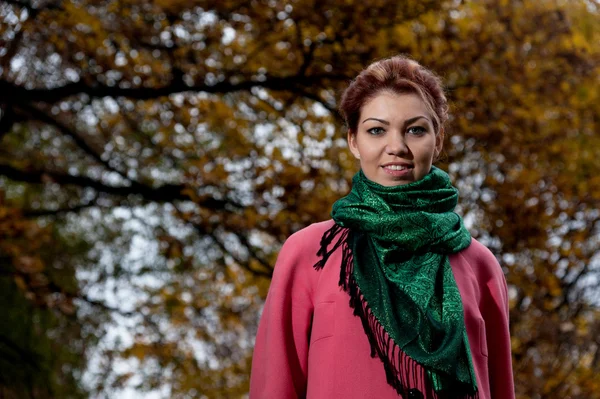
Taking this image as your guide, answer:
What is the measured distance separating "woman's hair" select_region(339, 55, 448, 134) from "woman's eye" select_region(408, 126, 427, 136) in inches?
2.5

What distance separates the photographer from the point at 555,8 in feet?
23.7

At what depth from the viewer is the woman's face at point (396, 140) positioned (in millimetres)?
2414

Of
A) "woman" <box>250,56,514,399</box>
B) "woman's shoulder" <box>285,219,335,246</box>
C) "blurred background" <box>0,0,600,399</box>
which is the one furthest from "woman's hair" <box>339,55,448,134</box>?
"blurred background" <box>0,0,600,399</box>

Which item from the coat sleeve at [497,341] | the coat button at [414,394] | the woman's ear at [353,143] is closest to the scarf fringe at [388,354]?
the coat button at [414,394]

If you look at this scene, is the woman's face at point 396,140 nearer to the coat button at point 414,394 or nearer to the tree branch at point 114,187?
the coat button at point 414,394

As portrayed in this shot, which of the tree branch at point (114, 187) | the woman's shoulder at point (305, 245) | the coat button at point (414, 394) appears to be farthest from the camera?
the tree branch at point (114, 187)

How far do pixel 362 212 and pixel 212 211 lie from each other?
4.59 meters

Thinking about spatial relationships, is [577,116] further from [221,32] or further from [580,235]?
[221,32]

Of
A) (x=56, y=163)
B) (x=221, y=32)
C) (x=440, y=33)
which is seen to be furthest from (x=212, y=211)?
(x=56, y=163)

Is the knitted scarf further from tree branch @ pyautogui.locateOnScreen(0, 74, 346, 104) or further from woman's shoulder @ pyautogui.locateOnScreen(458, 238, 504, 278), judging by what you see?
tree branch @ pyautogui.locateOnScreen(0, 74, 346, 104)

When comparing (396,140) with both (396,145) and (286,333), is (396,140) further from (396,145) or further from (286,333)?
(286,333)

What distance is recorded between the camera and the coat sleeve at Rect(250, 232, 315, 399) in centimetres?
236

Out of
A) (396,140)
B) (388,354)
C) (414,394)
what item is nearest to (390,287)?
(388,354)

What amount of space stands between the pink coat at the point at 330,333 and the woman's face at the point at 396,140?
24 centimetres
